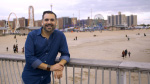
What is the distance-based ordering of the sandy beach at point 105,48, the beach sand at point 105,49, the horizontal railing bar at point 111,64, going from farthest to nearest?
the sandy beach at point 105,48 < the beach sand at point 105,49 < the horizontal railing bar at point 111,64

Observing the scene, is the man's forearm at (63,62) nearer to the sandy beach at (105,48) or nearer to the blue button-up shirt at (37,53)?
the blue button-up shirt at (37,53)

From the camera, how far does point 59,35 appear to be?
240 cm

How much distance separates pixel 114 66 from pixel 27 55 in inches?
47.3

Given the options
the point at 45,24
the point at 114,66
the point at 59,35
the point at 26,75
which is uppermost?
the point at 45,24

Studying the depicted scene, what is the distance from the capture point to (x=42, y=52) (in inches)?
89.7

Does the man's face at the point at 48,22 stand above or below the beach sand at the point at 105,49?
above

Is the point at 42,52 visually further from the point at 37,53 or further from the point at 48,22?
the point at 48,22

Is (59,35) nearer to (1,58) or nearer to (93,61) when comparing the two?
(93,61)

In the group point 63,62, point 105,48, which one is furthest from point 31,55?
point 105,48

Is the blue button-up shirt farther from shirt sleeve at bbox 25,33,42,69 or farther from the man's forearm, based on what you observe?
the man's forearm

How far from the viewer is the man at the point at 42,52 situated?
2223 mm

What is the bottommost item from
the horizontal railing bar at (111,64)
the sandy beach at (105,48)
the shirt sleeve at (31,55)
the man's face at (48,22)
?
the sandy beach at (105,48)

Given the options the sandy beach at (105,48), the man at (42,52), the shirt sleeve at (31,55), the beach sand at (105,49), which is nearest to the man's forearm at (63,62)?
the man at (42,52)

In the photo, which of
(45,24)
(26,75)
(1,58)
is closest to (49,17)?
(45,24)
